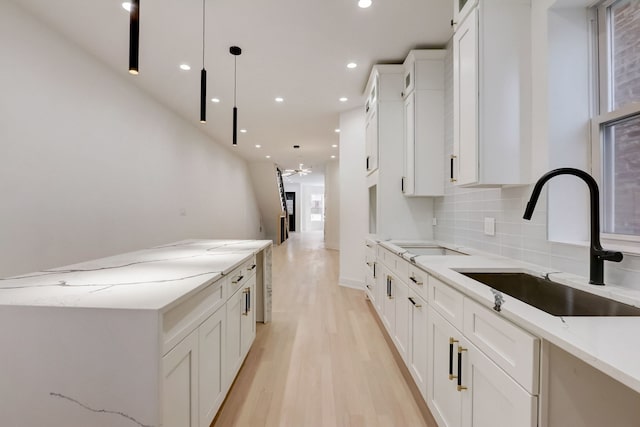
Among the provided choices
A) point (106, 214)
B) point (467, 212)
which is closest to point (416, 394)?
point (467, 212)

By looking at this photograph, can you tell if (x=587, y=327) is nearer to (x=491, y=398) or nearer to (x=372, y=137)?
(x=491, y=398)

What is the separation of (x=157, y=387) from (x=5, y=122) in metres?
2.77

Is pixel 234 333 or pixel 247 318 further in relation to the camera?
pixel 247 318

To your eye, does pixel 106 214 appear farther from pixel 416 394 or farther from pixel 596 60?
pixel 596 60

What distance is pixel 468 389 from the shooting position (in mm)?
1176

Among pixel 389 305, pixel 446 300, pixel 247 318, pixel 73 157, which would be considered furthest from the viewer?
pixel 73 157

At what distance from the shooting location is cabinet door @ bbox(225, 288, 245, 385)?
1785mm

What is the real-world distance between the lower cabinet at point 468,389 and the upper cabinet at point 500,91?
37.7 inches

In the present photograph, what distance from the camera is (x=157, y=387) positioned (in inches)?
39.0

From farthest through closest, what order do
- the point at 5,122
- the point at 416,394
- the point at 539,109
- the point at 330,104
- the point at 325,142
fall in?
the point at 325,142
the point at 330,104
the point at 5,122
the point at 416,394
the point at 539,109

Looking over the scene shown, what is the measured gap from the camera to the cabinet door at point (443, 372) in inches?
50.6

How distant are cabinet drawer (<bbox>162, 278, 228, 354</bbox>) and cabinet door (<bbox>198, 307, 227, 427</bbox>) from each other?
0.20 ft

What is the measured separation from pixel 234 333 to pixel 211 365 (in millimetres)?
417

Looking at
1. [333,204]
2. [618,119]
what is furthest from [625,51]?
[333,204]
